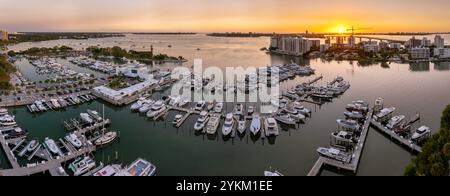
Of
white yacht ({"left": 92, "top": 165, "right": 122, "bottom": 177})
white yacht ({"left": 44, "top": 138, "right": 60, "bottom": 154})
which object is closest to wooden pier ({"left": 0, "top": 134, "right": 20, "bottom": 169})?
white yacht ({"left": 44, "top": 138, "right": 60, "bottom": 154})

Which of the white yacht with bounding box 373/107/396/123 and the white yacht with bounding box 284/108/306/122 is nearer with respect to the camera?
the white yacht with bounding box 373/107/396/123

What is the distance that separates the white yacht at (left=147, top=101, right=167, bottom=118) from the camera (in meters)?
11.2

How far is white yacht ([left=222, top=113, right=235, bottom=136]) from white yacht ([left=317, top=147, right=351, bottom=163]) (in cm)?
274

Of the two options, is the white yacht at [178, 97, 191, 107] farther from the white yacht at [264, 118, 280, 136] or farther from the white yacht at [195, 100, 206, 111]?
the white yacht at [264, 118, 280, 136]

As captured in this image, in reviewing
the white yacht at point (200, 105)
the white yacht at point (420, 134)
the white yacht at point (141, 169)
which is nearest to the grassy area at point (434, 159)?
the white yacht at point (420, 134)

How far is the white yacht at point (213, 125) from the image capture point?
31.5 ft

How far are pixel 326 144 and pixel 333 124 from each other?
1.84 meters

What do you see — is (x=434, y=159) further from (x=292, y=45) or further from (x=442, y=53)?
(x=292, y=45)

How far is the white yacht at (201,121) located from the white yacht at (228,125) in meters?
0.71

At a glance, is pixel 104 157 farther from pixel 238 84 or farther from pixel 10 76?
pixel 10 76

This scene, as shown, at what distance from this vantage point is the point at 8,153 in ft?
25.9
